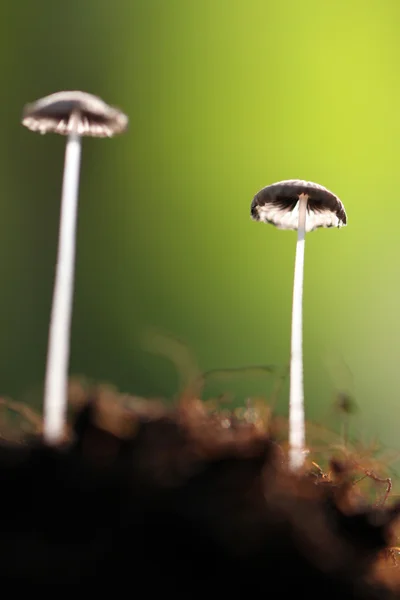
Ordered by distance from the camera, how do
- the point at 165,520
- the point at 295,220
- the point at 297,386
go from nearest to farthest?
the point at 165,520 < the point at 297,386 < the point at 295,220

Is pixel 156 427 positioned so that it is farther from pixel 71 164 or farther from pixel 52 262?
pixel 52 262

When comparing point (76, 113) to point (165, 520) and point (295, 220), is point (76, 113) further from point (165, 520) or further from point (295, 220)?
point (165, 520)

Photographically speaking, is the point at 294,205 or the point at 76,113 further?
the point at 294,205

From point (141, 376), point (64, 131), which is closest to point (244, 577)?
point (64, 131)

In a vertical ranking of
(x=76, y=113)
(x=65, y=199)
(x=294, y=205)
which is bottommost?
(x=65, y=199)

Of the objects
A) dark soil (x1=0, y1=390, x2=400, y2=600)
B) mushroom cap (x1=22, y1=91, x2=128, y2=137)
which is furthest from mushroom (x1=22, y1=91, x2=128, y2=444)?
dark soil (x1=0, y1=390, x2=400, y2=600)

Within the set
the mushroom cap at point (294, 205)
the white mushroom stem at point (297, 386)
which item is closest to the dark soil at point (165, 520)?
the white mushroom stem at point (297, 386)

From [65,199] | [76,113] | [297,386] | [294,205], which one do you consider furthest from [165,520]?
[294,205]

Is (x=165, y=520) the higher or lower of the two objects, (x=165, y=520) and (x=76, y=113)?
the lower
